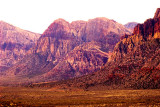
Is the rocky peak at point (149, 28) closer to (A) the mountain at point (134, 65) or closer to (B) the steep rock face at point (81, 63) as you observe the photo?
(A) the mountain at point (134, 65)

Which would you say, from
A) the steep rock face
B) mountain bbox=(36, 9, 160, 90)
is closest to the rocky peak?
mountain bbox=(36, 9, 160, 90)

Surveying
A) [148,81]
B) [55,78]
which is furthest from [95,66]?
[148,81]

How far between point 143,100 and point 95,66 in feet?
373

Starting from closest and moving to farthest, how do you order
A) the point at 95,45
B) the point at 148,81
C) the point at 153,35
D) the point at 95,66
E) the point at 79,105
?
the point at 79,105
the point at 148,81
the point at 153,35
the point at 95,66
the point at 95,45

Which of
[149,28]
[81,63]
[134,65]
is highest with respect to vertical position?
[149,28]

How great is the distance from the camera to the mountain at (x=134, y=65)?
100250mm

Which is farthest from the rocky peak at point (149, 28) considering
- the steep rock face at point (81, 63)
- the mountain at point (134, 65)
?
the steep rock face at point (81, 63)

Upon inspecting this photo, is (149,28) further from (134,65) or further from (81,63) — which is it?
(81,63)

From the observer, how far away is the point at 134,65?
368 feet

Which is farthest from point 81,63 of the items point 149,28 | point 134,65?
point 134,65

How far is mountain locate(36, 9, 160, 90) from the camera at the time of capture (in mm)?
100250

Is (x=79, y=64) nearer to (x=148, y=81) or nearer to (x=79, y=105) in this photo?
(x=148, y=81)

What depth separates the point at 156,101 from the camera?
69000 mm

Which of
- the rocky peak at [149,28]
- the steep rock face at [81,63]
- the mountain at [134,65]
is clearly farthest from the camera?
the steep rock face at [81,63]
